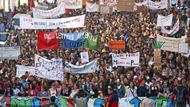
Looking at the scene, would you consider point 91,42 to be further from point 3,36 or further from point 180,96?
point 3,36

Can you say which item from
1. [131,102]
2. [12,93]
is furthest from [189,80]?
[12,93]

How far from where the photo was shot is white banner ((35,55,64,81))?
24328 mm

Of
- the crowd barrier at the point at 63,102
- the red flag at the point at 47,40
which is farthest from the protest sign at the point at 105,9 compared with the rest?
the crowd barrier at the point at 63,102

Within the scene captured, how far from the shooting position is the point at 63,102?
2381 cm

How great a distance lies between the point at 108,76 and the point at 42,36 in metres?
3.17

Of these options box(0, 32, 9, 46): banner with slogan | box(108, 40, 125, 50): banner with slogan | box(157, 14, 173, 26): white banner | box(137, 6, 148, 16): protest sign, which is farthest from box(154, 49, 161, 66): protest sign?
box(137, 6, 148, 16): protest sign

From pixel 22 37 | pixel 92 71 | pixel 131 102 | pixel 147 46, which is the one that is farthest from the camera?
pixel 22 37

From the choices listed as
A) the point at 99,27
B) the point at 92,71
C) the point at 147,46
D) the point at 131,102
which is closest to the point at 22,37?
the point at 99,27

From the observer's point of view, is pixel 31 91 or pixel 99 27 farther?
pixel 99 27

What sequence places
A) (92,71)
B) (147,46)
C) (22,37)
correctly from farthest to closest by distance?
1. (22,37)
2. (147,46)
3. (92,71)

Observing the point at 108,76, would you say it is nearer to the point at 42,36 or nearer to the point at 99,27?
the point at 42,36

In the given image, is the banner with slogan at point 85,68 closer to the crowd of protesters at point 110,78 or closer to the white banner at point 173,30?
the crowd of protesters at point 110,78

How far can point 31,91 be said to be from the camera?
24125 millimetres

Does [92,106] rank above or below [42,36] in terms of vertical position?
below
